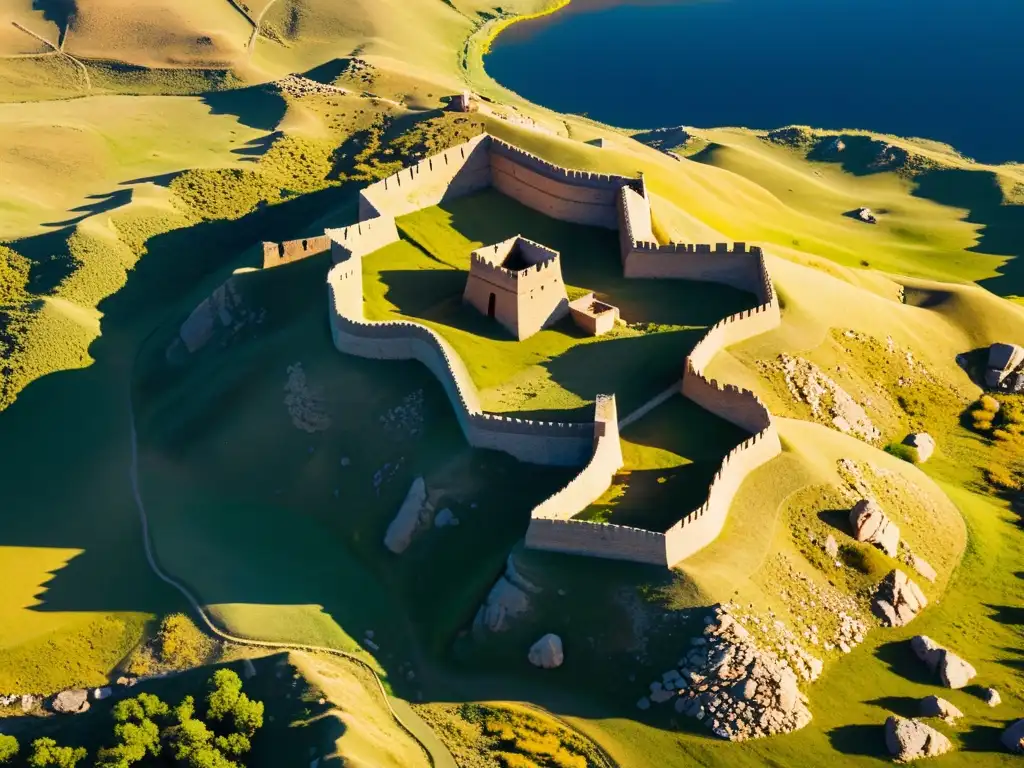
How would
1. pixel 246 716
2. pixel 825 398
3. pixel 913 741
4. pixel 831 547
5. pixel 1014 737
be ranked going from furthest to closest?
pixel 825 398 → pixel 831 547 → pixel 246 716 → pixel 1014 737 → pixel 913 741

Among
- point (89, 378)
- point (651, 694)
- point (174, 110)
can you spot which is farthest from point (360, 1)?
point (651, 694)

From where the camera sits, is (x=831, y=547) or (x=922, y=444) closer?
(x=831, y=547)

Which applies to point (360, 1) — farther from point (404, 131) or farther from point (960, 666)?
point (960, 666)

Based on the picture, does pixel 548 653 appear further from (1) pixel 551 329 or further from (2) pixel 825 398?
(2) pixel 825 398

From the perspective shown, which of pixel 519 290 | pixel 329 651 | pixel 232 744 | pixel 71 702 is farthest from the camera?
pixel 519 290

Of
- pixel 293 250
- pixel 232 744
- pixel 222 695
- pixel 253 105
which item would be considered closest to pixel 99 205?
pixel 253 105

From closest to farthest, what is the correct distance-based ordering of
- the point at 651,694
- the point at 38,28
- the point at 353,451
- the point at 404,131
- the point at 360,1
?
the point at 651,694
the point at 353,451
the point at 404,131
the point at 38,28
the point at 360,1

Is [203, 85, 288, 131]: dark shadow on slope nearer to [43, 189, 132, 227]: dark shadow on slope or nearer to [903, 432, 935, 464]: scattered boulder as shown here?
[43, 189, 132, 227]: dark shadow on slope
